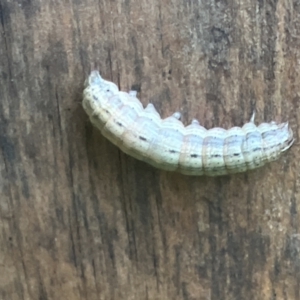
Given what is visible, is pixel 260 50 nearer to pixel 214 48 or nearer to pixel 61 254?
pixel 214 48

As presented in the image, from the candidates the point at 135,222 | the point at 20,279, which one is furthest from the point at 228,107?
the point at 20,279

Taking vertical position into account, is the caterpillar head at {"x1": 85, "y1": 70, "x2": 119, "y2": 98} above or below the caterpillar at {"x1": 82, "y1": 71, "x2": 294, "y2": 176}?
above

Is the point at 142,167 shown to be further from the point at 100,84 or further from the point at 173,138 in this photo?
the point at 100,84

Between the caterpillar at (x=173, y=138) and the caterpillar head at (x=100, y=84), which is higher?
the caterpillar head at (x=100, y=84)

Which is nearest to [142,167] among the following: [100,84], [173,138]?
[173,138]
